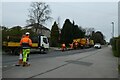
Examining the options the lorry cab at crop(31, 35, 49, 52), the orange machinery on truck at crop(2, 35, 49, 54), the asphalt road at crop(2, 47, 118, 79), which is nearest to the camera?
the asphalt road at crop(2, 47, 118, 79)

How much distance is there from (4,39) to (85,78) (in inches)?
969

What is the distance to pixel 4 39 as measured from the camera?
114 feet

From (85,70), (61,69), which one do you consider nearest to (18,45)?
(61,69)

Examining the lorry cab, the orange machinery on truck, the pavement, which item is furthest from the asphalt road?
the lorry cab

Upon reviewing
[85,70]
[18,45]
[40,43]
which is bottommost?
[85,70]

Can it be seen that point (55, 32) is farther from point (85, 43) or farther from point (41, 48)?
point (41, 48)

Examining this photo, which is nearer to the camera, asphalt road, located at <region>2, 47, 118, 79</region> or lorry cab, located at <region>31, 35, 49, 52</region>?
asphalt road, located at <region>2, 47, 118, 79</region>

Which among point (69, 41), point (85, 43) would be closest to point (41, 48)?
point (85, 43)

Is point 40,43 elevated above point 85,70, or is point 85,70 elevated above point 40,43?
point 40,43

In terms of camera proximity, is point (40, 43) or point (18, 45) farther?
point (40, 43)

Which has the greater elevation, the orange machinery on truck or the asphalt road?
the orange machinery on truck

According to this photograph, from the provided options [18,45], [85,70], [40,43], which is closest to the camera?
[85,70]

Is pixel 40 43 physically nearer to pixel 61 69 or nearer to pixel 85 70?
pixel 61 69

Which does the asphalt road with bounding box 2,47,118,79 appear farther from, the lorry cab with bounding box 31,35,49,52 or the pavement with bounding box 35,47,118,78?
the lorry cab with bounding box 31,35,49,52
